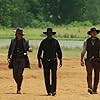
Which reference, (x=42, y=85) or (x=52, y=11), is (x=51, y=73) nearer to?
Result: (x=42, y=85)

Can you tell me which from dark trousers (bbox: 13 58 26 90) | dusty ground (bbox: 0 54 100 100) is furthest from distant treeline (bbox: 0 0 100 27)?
dark trousers (bbox: 13 58 26 90)

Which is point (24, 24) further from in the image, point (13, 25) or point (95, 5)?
point (95, 5)

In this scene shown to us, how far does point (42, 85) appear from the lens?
19156 millimetres

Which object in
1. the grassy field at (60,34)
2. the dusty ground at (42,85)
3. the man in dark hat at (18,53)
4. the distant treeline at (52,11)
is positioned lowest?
the dusty ground at (42,85)

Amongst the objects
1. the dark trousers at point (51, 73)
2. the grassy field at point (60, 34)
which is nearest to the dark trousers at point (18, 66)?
the dark trousers at point (51, 73)

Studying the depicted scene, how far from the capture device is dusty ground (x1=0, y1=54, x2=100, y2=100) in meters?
14.0

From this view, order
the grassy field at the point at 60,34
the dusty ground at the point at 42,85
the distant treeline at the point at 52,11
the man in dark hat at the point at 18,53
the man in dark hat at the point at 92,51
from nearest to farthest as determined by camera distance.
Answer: the dusty ground at the point at 42,85 → the man in dark hat at the point at 92,51 → the man in dark hat at the point at 18,53 → the grassy field at the point at 60,34 → the distant treeline at the point at 52,11

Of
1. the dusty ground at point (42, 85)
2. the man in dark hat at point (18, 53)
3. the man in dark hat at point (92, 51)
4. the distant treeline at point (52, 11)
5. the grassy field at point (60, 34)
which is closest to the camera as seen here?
the dusty ground at point (42, 85)

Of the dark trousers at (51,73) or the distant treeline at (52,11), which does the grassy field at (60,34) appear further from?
the dark trousers at (51,73)

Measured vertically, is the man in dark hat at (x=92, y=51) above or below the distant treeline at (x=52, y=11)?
below

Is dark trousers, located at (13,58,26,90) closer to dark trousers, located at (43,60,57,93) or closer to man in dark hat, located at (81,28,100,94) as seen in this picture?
dark trousers, located at (43,60,57,93)

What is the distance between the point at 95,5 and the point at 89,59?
325 ft

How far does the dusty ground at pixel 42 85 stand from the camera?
1396 cm

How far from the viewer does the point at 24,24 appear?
86875 millimetres
